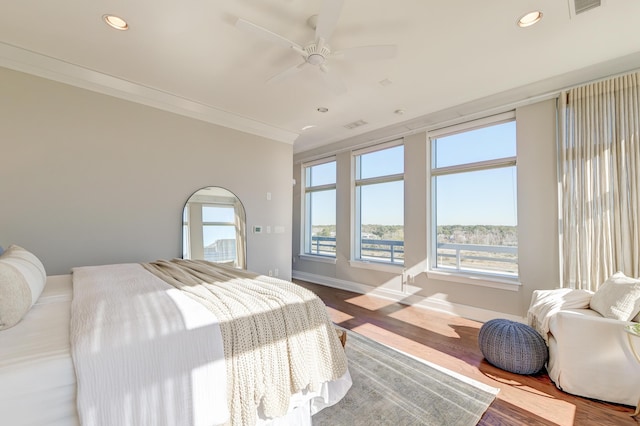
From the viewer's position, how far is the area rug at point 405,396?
1.73 metres

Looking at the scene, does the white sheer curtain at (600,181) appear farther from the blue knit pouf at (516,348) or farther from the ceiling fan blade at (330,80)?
the ceiling fan blade at (330,80)

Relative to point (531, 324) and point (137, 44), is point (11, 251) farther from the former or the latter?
point (531, 324)

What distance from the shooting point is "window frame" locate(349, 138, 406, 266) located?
4.48 metres

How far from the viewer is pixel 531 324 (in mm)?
2607

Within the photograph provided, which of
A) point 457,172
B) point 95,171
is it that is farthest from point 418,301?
point 95,171

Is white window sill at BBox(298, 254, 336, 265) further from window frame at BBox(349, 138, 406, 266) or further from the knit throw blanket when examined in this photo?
the knit throw blanket

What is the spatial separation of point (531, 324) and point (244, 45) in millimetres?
3766

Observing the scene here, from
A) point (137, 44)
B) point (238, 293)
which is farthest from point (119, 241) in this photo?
point (238, 293)

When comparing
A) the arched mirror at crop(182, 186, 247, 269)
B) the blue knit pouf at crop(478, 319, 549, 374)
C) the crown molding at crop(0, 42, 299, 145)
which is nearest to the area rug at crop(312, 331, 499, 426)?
the blue knit pouf at crop(478, 319, 549, 374)

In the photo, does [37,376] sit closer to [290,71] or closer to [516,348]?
[290,71]

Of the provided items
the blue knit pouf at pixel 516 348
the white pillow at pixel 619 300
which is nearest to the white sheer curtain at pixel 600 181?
the white pillow at pixel 619 300

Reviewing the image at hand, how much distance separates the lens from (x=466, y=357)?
8.29 ft

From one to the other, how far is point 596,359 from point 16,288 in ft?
11.6

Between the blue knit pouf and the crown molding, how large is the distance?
4.02 meters
